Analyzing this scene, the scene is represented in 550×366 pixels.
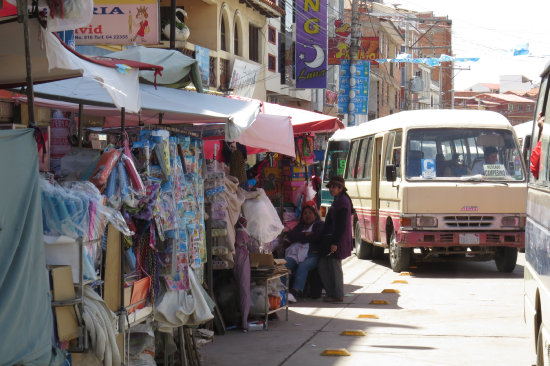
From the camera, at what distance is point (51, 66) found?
18.7ft

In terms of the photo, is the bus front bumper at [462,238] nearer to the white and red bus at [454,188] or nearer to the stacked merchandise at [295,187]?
the white and red bus at [454,188]

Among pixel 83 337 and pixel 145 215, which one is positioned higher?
pixel 145 215

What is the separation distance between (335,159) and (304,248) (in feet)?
30.9

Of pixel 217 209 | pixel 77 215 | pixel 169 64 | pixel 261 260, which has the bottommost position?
pixel 261 260

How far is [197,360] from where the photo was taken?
8430 millimetres

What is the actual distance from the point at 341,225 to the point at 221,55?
54.2 ft

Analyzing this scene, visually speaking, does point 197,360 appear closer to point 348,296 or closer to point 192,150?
point 192,150

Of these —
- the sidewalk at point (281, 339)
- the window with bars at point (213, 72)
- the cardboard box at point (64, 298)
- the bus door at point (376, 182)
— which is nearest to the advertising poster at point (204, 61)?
the window with bars at point (213, 72)

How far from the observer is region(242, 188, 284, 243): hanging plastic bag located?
10.8 meters

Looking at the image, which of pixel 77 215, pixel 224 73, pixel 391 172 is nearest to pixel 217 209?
pixel 77 215

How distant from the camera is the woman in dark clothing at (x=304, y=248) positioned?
Result: 1311 centimetres

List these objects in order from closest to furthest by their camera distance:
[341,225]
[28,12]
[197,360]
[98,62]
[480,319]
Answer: [28,12], [98,62], [197,360], [480,319], [341,225]

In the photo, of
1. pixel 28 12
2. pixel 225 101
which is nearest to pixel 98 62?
pixel 28 12

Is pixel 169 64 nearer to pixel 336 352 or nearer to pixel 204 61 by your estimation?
pixel 336 352
